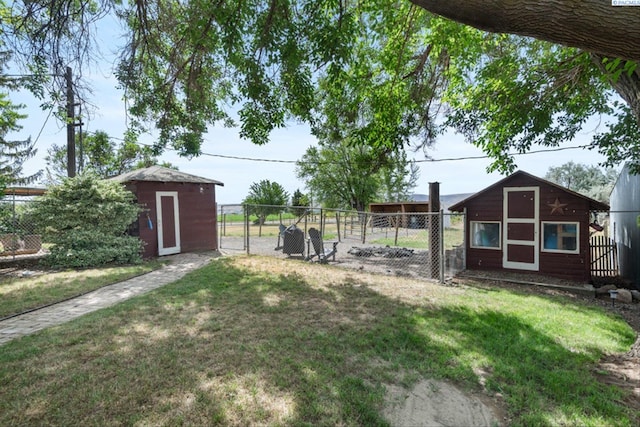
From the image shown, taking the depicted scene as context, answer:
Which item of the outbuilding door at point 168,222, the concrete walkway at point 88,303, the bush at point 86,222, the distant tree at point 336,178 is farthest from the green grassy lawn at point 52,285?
the distant tree at point 336,178

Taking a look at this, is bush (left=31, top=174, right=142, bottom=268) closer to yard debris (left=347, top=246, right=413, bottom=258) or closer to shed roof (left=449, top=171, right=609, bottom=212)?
yard debris (left=347, top=246, right=413, bottom=258)

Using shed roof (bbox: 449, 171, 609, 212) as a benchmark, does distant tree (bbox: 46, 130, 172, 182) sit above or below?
above

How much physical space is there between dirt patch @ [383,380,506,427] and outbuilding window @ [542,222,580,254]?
7.80 meters

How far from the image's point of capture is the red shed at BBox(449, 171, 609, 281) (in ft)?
26.2

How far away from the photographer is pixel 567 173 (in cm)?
5241

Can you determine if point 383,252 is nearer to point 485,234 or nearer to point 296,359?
point 485,234

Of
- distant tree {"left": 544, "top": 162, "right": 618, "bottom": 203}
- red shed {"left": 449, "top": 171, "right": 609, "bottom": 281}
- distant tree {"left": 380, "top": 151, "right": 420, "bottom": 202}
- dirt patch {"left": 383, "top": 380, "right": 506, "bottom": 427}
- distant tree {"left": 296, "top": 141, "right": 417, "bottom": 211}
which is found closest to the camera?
dirt patch {"left": 383, "top": 380, "right": 506, "bottom": 427}

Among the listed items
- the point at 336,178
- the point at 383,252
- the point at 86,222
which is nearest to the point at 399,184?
the point at 336,178

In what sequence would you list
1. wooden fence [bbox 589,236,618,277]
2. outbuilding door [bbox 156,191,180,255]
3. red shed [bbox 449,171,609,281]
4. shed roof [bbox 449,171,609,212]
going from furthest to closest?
outbuilding door [bbox 156,191,180,255] < wooden fence [bbox 589,236,618,277] < red shed [bbox 449,171,609,281] < shed roof [bbox 449,171,609,212]

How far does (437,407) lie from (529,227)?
26.6 feet

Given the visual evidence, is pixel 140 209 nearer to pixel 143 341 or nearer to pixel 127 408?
pixel 143 341

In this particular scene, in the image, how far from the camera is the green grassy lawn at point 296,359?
88.0 inches

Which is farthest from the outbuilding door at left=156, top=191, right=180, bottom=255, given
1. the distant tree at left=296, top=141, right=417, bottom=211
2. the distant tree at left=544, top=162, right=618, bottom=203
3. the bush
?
the distant tree at left=544, top=162, right=618, bottom=203

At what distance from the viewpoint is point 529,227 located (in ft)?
28.3
